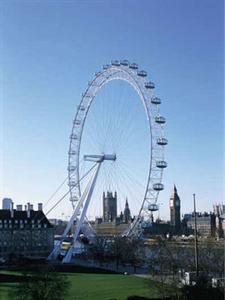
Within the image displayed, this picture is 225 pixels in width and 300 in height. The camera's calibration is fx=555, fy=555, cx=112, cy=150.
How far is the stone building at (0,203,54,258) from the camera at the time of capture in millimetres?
65062

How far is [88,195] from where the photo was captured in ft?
148

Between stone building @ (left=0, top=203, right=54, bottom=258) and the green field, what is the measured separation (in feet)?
Result: 98.0

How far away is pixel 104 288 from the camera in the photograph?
94.2 feet

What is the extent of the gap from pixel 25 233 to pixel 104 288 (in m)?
38.2

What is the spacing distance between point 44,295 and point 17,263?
2906cm

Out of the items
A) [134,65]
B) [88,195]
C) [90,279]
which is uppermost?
[134,65]

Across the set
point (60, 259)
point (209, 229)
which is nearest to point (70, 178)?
point (60, 259)

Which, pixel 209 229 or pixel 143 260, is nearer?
pixel 143 260

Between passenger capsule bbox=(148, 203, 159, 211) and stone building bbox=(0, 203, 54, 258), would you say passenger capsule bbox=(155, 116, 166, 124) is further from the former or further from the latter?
stone building bbox=(0, 203, 54, 258)

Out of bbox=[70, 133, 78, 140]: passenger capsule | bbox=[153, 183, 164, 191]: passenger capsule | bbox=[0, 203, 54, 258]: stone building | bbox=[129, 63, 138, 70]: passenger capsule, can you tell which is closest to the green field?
bbox=[153, 183, 164, 191]: passenger capsule

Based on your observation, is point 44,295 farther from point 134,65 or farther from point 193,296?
point 134,65

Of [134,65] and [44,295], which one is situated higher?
[134,65]

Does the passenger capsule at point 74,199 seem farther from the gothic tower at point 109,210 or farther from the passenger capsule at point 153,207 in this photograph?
the gothic tower at point 109,210

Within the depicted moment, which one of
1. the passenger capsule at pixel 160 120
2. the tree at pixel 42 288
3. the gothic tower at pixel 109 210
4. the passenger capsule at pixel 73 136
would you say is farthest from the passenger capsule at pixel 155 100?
the gothic tower at pixel 109 210
